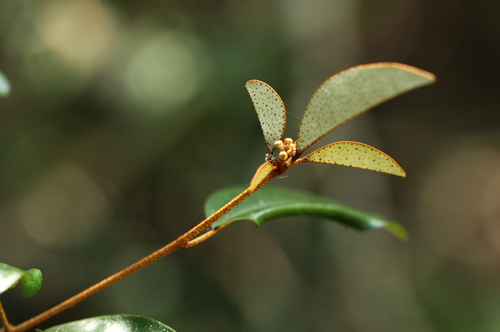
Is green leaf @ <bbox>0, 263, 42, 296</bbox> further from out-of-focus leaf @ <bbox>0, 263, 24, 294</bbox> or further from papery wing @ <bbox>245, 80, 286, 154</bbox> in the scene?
papery wing @ <bbox>245, 80, 286, 154</bbox>

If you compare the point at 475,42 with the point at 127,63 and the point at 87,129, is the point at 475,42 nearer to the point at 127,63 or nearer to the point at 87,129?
the point at 127,63

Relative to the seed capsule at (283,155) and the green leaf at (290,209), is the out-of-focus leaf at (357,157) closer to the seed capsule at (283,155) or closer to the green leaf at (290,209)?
the seed capsule at (283,155)

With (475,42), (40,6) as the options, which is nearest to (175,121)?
(40,6)

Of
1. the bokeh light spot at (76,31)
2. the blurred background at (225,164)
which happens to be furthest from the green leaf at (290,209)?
the bokeh light spot at (76,31)

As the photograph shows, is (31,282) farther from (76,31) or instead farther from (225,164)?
(76,31)

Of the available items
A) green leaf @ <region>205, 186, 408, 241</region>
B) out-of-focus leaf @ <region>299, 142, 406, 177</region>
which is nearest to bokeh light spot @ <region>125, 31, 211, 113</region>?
green leaf @ <region>205, 186, 408, 241</region>

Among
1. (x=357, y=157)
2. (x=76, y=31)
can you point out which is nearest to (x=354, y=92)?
(x=357, y=157)
